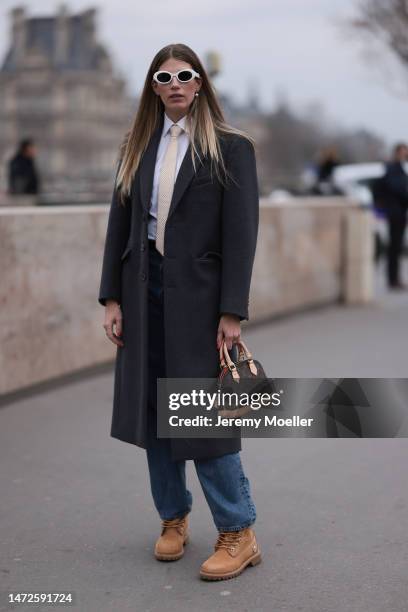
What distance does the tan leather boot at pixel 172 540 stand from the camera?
4.11 metres

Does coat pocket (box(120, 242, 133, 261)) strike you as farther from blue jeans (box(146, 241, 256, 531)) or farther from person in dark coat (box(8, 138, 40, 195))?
person in dark coat (box(8, 138, 40, 195))

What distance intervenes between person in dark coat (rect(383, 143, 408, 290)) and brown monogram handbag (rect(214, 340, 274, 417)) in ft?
35.5

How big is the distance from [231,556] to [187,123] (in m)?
1.57

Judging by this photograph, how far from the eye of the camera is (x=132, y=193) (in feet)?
12.9

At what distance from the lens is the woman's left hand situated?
3770 millimetres

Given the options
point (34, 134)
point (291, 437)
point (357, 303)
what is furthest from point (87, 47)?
point (291, 437)

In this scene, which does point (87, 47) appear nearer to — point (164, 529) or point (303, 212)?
point (303, 212)

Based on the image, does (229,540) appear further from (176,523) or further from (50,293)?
(50,293)

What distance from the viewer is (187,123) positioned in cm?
389

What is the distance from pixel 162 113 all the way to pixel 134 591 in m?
1.73

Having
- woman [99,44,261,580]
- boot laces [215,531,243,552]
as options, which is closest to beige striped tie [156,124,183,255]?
woman [99,44,261,580]

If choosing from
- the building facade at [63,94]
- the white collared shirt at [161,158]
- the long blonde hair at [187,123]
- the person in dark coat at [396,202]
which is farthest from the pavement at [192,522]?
the building facade at [63,94]

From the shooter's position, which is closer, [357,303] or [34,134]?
[357,303]

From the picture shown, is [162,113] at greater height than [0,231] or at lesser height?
greater
